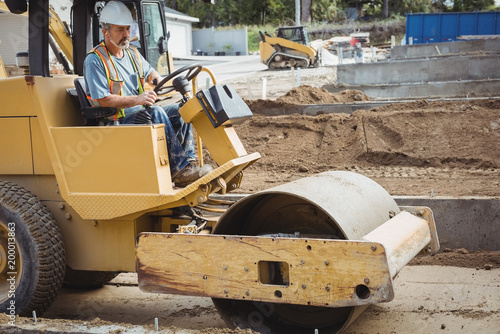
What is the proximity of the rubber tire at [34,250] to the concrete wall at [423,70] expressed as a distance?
54.0ft

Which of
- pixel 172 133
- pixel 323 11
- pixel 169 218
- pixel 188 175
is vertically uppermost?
pixel 323 11

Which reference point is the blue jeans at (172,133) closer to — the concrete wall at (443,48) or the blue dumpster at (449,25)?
the concrete wall at (443,48)

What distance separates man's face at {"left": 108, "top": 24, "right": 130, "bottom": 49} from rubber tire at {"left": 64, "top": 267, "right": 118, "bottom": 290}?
2.03m

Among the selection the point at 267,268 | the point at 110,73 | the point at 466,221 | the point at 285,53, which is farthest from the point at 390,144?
the point at 285,53

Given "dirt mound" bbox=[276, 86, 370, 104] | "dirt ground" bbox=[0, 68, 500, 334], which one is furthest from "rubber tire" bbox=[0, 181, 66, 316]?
"dirt mound" bbox=[276, 86, 370, 104]

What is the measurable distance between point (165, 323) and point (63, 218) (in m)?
1.10

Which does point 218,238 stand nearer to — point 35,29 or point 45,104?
point 45,104

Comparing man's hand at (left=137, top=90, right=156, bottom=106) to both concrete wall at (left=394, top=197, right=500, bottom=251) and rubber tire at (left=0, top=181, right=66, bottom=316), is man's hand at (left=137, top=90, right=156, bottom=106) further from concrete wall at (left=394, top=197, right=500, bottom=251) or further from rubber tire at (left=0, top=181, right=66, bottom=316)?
concrete wall at (left=394, top=197, right=500, bottom=251)

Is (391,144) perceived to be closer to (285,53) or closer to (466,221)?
(466,221)

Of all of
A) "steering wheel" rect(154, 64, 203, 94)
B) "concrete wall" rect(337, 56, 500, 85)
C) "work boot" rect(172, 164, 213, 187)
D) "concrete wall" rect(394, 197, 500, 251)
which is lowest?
"concrete wall" rect(394, 197, 500, 251)

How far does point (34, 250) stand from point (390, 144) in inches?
287

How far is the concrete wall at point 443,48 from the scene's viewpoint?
1008 inches

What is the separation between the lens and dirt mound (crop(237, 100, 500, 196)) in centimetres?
938

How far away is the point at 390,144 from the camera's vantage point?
1068cm
